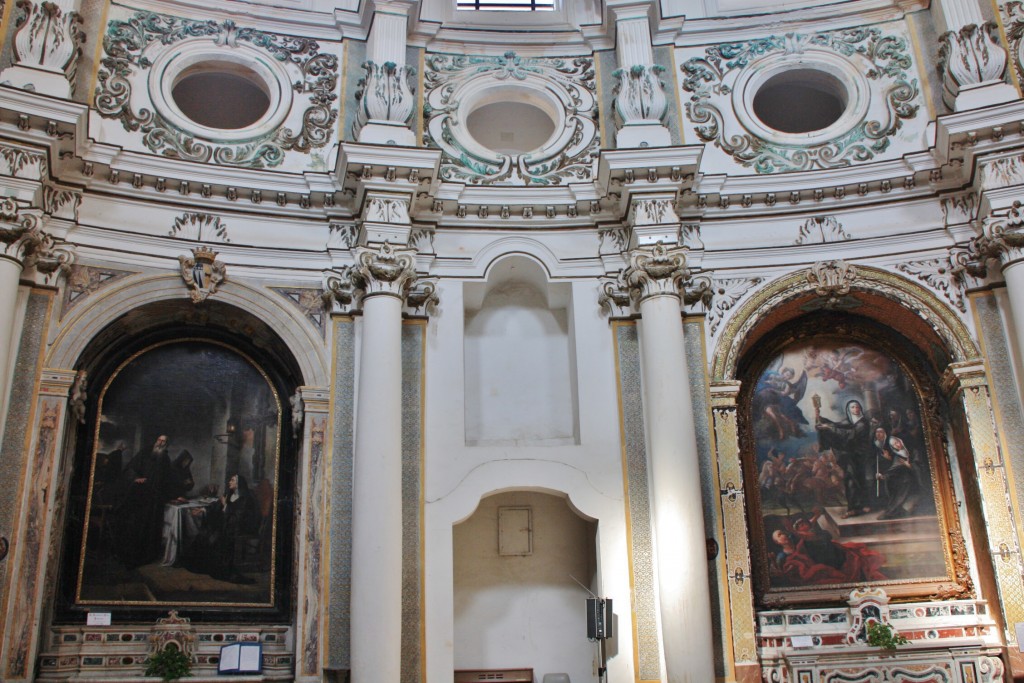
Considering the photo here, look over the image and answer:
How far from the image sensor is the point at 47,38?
12.4 meters

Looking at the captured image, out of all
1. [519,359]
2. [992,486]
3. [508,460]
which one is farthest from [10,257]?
[992,486]

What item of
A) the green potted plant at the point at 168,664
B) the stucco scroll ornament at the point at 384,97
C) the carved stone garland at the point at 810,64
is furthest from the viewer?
the carved stone garland at the point at 810,64

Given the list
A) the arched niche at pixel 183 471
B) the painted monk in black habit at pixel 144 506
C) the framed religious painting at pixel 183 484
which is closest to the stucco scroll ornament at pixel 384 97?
the arched niche at pixel 183 471

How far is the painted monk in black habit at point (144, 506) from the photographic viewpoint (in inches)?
476

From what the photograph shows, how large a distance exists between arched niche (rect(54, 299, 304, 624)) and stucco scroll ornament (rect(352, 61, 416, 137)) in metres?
3.09

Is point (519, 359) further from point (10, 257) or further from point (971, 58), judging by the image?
point (971, 58)

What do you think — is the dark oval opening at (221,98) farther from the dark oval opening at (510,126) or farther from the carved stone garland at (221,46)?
the dark oval opening at (510,126)

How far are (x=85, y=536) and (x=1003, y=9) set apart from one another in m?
13.4

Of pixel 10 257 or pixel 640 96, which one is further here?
pixel 640 96

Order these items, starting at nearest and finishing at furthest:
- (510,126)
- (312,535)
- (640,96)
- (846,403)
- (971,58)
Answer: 1. (312,535)
2. (971,58)
3. (846,403)
4. (640,96)
5. (510,126)

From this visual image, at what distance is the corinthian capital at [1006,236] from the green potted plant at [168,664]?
1056 cm

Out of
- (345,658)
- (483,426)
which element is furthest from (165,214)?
(345,658)

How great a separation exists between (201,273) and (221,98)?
3.66 metres

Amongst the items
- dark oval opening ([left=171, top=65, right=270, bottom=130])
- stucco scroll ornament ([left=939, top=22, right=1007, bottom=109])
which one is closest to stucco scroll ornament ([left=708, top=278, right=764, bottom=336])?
stucco scroll ornament ([left=939, top=22, right=1007, bottom=109])
